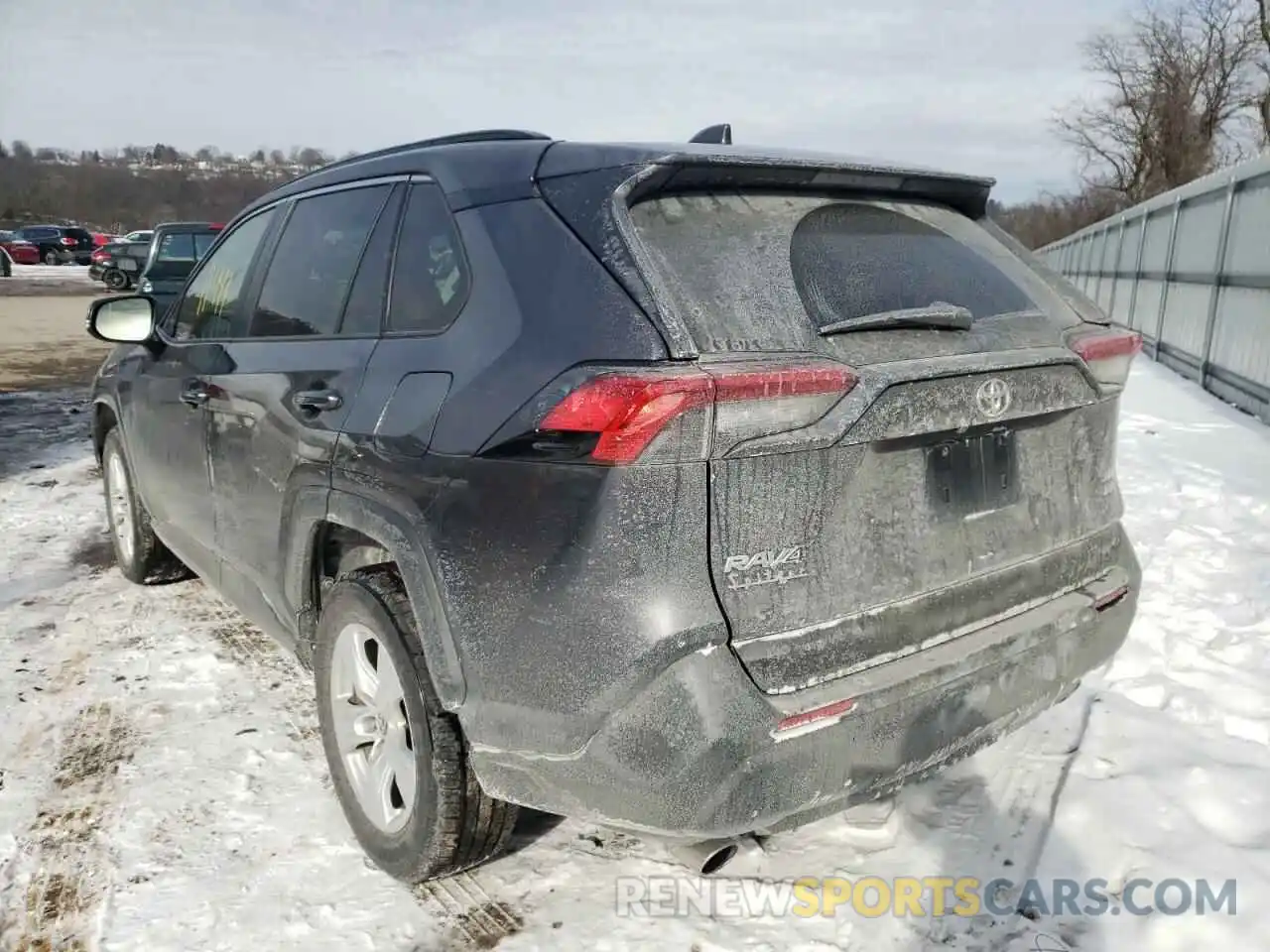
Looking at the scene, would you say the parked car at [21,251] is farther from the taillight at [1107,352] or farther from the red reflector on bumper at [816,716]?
the red reflector on bumper at [816,716]

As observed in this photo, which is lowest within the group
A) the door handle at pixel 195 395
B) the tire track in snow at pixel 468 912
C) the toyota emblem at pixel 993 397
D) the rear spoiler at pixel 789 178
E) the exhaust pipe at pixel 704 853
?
the tire track in snow at pixel 468 912

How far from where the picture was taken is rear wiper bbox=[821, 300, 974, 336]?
7.16ft

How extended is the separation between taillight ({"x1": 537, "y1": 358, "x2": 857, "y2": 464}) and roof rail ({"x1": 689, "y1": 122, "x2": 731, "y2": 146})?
107cm

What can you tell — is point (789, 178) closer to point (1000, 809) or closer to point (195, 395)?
point (1000, 809)

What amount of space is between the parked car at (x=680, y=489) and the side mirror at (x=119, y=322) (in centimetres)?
172

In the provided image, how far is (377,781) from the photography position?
8.69 ft

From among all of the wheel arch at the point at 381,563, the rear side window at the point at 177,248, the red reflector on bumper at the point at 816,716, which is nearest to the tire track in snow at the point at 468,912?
the wheel arch at the point at 381,563

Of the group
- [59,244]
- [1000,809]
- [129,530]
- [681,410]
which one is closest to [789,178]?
[681,410]

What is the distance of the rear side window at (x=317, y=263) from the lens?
291 cm

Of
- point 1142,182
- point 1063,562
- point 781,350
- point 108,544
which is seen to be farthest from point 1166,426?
point 1142,182

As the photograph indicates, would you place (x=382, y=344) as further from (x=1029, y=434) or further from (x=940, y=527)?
(x=1029, y=434)

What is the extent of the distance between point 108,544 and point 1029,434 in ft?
17.3

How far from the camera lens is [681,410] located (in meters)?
1.90

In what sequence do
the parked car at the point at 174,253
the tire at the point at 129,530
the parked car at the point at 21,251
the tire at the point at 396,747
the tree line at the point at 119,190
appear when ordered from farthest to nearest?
the tree line at the point at 119,190 < the parked car at the point at 21,251 < the parked car at the point at 174,253 < the tire at the point at 129,530 < the tire at the point at 396,747
